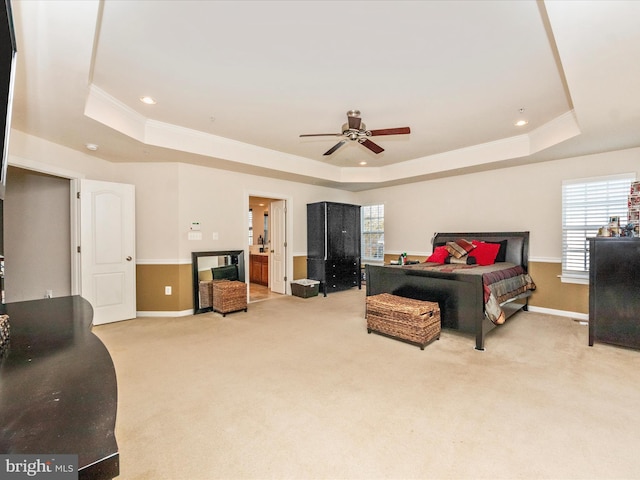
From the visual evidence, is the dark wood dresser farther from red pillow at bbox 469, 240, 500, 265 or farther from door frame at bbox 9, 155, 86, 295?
red pillow at bbox 469, 240, 500, 265

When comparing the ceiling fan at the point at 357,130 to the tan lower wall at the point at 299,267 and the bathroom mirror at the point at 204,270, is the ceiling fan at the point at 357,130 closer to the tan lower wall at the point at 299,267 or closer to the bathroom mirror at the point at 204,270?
the bathroom mirror at the point at 204,270

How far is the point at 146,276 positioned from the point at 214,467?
3.79 meters

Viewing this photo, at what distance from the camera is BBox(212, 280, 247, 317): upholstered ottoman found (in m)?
4.63

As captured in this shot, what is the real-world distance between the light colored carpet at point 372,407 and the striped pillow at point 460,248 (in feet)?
5.11

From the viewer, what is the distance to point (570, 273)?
4508 mm

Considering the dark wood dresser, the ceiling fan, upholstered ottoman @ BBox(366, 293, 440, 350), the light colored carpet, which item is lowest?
the light colored carpet

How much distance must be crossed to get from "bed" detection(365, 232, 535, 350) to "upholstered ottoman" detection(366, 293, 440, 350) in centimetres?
20

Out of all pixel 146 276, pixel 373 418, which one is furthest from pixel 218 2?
pixel 146 276

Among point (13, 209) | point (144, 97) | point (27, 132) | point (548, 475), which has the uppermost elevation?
point (144, 97)

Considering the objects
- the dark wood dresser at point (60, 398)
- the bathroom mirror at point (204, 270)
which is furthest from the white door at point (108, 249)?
the dark wood dresser at point (60, 398)

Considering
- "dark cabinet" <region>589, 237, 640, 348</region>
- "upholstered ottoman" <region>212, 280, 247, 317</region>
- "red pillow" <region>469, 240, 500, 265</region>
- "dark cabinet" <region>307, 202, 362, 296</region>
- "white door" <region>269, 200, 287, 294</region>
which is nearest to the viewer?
"dark cabinet" <region>589, 237, 640, 348</region>

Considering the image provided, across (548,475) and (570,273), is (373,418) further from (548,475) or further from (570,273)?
(570,273)

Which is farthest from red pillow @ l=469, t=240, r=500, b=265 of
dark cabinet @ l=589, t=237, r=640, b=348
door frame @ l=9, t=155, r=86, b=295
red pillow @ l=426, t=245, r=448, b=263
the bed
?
Result: door frame @ l=9, t=155, r=86, b=295

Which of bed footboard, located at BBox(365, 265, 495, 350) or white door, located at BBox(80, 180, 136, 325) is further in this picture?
white door, located at BBox(80, 180, 136, 325)
